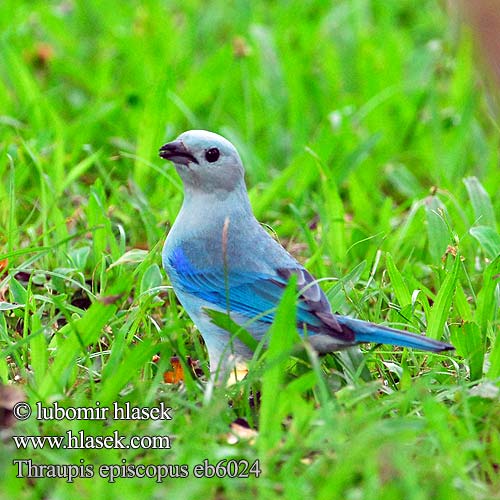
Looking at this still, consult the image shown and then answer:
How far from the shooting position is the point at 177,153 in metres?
3.38

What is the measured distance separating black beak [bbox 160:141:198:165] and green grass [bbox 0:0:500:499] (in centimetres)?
35

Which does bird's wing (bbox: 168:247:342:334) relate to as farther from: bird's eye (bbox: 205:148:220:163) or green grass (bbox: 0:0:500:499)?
bird's eye (bbox: 205:148:220:163)

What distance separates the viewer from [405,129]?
221 inches

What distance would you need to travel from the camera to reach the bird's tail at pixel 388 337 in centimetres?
291

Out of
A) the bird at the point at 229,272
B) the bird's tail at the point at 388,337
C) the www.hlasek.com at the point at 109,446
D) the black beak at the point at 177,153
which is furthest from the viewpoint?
the black beak at the point at 177,153

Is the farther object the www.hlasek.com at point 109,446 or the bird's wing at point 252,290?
the bird's wing at point 252,290

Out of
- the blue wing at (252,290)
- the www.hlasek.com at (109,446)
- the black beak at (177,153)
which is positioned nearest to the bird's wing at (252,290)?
the blue wing at (252,290)

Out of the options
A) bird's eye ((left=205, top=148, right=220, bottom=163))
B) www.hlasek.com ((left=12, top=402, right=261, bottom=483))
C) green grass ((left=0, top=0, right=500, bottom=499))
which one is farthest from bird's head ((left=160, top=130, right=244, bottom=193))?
www.hlasek.com ((left=12, top=402, right=261, bottom=483))

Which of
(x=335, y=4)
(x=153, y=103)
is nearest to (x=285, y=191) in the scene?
(x=153, y=103)

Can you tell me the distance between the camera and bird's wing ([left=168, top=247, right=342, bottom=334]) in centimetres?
308

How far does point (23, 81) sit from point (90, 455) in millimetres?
Result: 3205

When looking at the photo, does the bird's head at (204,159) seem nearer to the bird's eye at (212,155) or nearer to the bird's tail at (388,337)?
the bird's eye at (212,155)

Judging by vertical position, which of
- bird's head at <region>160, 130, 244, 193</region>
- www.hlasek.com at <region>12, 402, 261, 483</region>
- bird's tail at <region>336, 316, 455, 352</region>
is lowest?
www.hlasek.com at <region>12, 402, 261, 483</region>

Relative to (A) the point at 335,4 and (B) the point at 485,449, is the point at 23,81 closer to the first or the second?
(A) the point at 335,4
